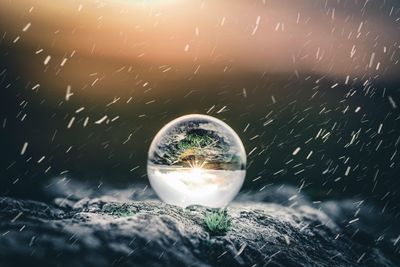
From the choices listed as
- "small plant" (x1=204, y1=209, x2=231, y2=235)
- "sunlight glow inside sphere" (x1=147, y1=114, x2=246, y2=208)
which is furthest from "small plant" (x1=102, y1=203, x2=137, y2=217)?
"sunlight glow inside sphere" (x1=147, y1=114, x2=246, y2=208)

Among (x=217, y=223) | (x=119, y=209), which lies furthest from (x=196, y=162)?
(x=119, y=209)

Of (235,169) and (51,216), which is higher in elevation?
(235,169)

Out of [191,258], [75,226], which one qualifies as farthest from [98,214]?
[191,258]

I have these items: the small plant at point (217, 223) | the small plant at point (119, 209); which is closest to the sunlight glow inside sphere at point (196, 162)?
the small plant at point (217, 223)

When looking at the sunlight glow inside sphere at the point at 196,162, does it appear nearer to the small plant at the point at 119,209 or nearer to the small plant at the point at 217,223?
the small plant at the point at 217,223

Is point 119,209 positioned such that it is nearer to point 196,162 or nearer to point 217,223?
point 217,223

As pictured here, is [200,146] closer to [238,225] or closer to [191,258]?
[191,258]
